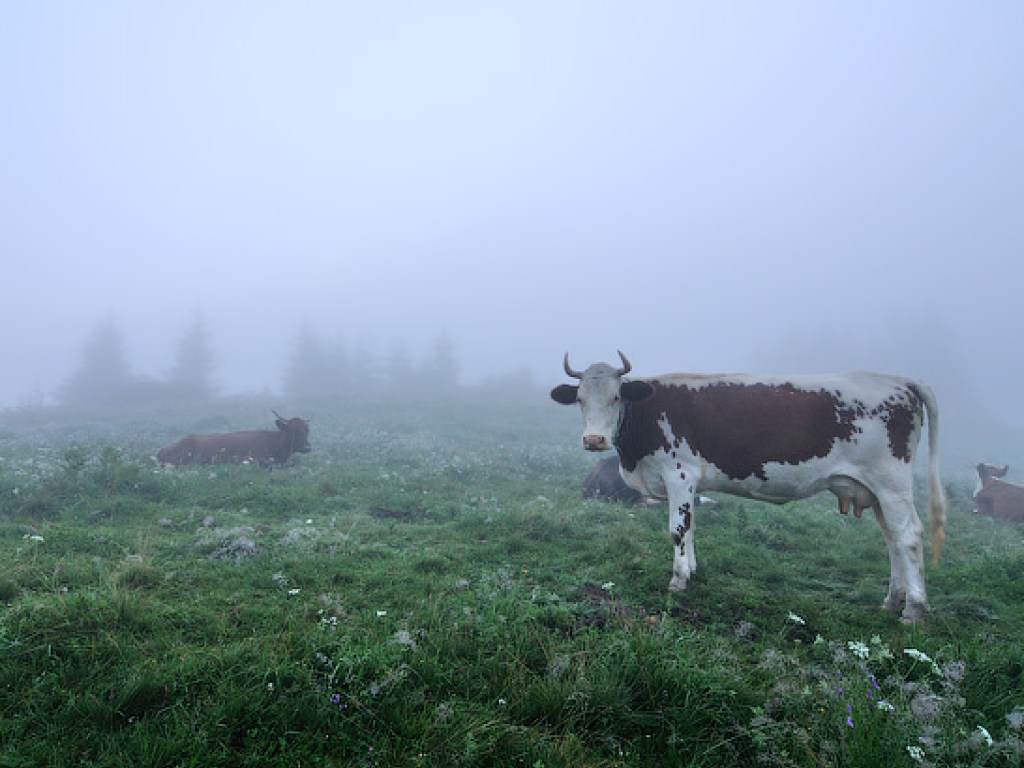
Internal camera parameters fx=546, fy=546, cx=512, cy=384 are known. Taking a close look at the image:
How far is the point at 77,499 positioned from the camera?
10.3 meters

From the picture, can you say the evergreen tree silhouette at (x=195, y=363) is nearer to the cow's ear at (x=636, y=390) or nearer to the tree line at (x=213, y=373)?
the tree line at (x=213, y=373)

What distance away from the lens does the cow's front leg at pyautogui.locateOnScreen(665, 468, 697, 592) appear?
717 centimetres

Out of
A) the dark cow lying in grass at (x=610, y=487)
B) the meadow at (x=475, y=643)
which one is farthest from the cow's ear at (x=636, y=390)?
the dark cow lying in grass at (x=610, y=487)

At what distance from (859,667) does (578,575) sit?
11.4ft

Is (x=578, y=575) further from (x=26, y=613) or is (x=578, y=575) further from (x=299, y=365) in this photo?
(x=299, y=365)

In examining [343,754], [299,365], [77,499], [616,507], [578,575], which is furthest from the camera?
[299,365]

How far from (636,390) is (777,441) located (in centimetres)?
192

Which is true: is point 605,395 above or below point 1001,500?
above

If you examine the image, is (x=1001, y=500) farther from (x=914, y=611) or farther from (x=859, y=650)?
(x=859, y=650)

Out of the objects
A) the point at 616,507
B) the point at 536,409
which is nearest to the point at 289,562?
the point at 616,507

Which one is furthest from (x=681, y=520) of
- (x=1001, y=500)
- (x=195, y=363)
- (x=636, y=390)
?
(x=195, y=363)

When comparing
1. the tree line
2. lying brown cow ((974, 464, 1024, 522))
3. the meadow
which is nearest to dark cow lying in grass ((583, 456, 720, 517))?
the meadow

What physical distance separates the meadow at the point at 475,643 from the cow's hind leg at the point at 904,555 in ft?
1.02

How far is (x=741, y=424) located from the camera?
7.35 metres
